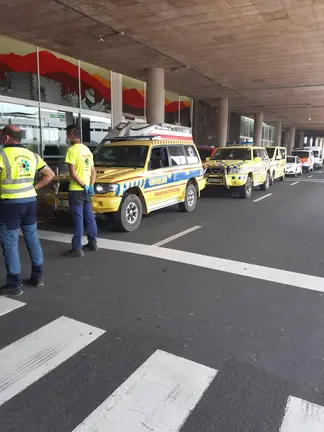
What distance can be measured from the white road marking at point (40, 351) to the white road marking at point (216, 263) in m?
2.49

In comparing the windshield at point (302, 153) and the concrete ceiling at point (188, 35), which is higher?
the concrete ceiling at point (188, 35)

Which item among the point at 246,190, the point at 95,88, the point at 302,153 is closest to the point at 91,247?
the point at 246,190

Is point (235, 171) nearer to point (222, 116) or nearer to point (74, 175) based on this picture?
point (74, 175)

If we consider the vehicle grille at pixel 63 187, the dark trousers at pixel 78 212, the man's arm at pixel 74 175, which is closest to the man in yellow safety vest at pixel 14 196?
the man's arm at pixel 74 175

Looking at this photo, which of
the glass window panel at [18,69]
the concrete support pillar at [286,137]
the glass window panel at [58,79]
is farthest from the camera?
the concrete support pillar at [286,137]

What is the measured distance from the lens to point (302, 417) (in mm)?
2502

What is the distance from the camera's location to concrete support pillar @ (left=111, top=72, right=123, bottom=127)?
65.6 ft

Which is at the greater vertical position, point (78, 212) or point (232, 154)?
point (232, 154)

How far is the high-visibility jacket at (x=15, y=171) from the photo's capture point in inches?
167

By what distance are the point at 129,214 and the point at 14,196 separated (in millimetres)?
3756

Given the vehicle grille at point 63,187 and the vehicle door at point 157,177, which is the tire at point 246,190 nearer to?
the vehicle door at point 157,177

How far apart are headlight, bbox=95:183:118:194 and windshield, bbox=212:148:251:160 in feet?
27.2

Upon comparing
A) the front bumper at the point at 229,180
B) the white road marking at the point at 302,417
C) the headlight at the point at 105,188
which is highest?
the headlight at the point at 105,188

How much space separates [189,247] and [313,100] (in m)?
26.8
